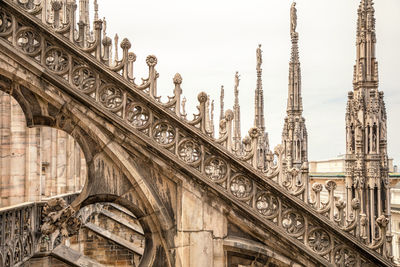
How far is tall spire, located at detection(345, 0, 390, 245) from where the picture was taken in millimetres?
8453

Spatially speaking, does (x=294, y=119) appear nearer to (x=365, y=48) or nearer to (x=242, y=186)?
(x=365, y=48)

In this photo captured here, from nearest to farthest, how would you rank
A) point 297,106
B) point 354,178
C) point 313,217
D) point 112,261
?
1. point 313,217
2. point 354,178
3. point 112,261
4. point 297,106

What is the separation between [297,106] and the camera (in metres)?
16.6

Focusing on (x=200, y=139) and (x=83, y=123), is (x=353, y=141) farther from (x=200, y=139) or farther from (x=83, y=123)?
(x=83, y=123)

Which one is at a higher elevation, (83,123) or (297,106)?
(297,106)

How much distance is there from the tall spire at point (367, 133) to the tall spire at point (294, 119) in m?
7.21

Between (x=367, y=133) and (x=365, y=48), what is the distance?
1.96 metres

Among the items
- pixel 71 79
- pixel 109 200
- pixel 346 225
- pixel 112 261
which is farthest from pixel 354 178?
pixel 112 261

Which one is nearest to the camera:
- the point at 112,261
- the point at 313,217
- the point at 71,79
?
the point at 71,79

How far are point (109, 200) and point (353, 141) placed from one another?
5982 mm

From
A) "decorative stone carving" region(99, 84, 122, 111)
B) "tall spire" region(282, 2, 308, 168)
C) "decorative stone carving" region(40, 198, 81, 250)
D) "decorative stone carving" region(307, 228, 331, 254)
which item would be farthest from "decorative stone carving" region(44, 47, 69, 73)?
"tall spire" region(282, 2, 308, 168)

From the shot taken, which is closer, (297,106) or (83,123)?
(83,123)

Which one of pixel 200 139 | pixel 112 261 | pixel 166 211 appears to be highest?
pixel 200 139

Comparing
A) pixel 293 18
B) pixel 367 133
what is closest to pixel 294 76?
pixel 293 18
